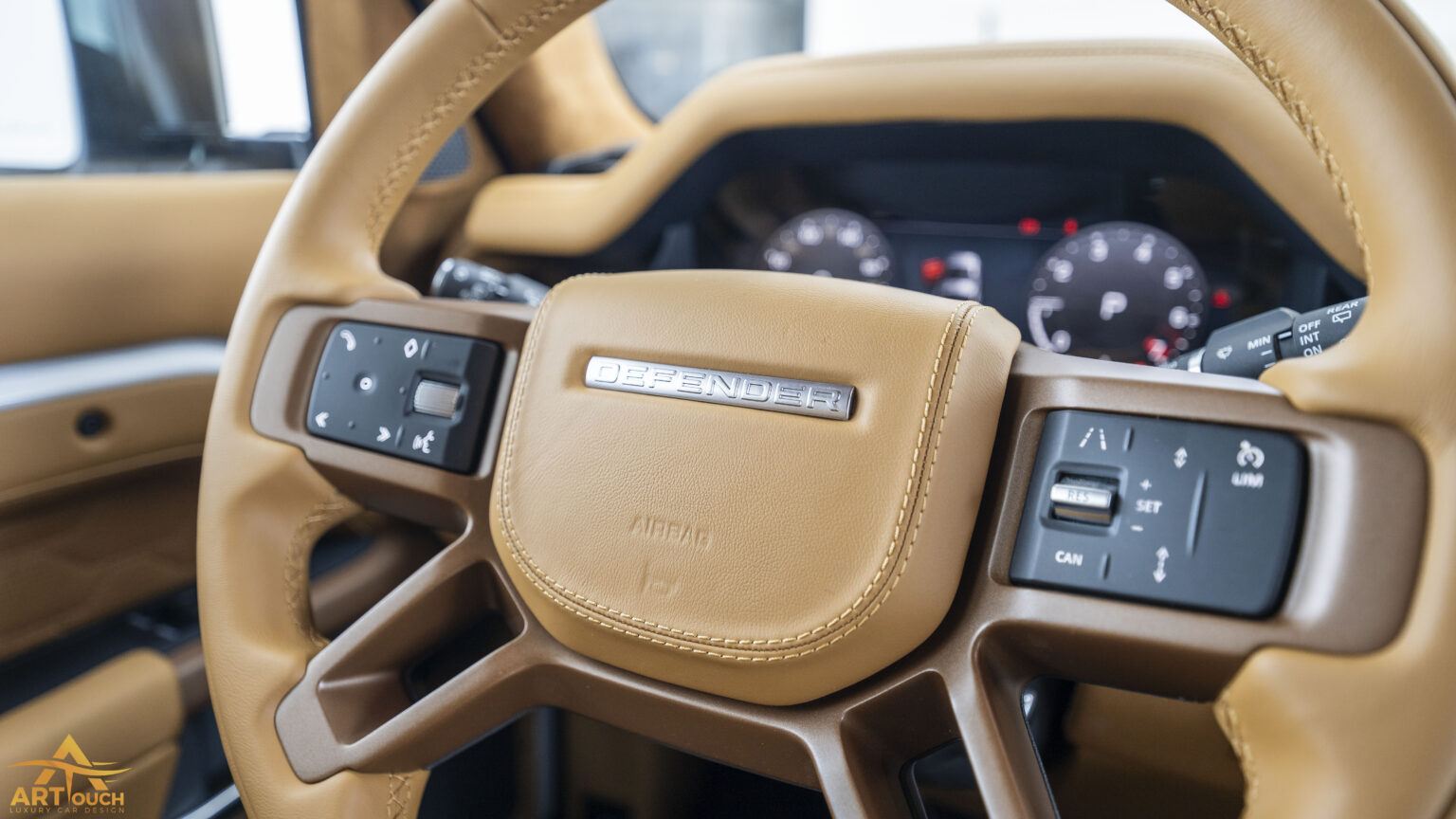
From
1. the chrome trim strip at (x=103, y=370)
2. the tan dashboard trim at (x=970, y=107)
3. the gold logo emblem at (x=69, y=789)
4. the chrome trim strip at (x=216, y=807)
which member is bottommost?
the chrome trim strip at (x=216, y=807)

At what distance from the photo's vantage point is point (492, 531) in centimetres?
60

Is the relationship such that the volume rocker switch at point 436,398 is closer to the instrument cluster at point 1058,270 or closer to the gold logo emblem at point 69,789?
the gold logo emblem at point 69,789

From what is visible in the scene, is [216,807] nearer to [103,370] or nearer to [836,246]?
[103,370]

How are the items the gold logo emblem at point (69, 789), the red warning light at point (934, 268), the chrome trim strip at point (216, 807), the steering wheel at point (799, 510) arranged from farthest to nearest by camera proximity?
the red warning light at point (934, 268), the chrome trim strip at point (216, 807), the gold logo emblem at point (69, 789), the steering wheel at point (799, 510)

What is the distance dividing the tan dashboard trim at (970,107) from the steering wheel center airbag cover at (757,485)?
666 mm

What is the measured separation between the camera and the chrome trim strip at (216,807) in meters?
1.01

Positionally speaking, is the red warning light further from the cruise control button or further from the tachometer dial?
the cruise control button

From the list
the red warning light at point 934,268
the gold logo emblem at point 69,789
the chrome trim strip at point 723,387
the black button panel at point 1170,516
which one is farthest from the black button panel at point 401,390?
the red warning light at point 934,268

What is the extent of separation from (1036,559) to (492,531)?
1.12 ft

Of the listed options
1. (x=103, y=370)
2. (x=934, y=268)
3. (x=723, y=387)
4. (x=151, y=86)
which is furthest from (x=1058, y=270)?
(x=151, y=86)

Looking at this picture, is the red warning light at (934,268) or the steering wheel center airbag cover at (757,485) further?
the red warning light at (934,268)

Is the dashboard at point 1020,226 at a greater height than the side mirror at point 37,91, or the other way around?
the side mirror at point 37,91

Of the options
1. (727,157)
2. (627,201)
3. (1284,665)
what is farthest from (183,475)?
(1284,665)

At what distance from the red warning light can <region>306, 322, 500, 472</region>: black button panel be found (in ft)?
3.11
